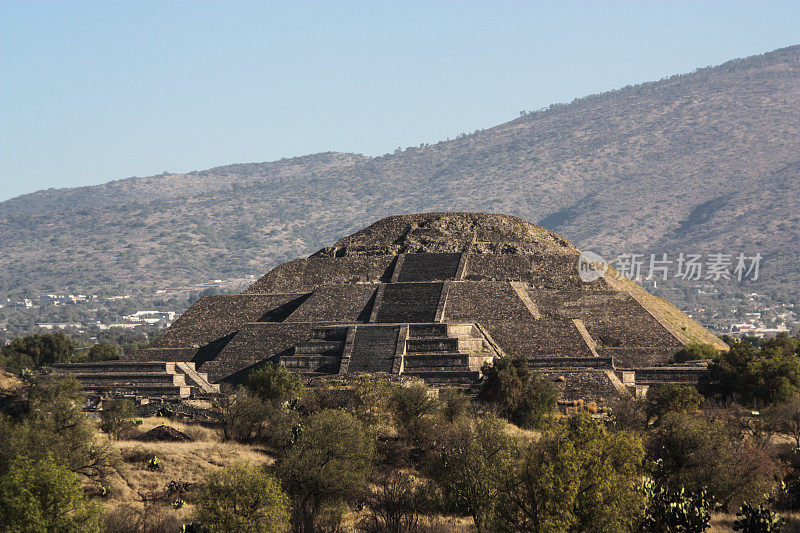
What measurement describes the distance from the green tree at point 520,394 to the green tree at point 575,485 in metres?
14.2

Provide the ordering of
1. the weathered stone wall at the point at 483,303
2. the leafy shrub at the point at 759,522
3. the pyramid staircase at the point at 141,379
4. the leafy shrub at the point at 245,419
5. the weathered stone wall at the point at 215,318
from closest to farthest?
the leafy shrub at the point at 759,522 → the leafy shrub at the point at 245,419 → the pyramid staircase at the point at 141,379 → the weathered stone wall at the point at 483,303 → the weathered stone wall at the point at 215,318

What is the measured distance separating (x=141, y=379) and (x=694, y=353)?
27339mm

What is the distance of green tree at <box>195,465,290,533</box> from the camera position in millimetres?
30922

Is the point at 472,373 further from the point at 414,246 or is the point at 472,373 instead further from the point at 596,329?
the point at 414,246


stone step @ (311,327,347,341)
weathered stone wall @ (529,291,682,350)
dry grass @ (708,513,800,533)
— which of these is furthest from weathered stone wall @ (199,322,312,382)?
dry grass @ (708,513,800,533)

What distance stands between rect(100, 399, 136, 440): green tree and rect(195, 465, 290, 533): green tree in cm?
1203

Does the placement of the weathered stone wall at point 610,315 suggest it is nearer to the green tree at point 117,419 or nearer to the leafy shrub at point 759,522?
the leafy shrub at point 759,522

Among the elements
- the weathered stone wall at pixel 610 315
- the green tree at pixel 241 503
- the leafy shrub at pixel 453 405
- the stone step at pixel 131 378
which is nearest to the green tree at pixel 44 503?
the green tree at pixel 241 503

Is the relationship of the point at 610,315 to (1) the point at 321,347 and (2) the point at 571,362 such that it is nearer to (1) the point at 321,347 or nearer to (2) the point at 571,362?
(2) the point at 571,362

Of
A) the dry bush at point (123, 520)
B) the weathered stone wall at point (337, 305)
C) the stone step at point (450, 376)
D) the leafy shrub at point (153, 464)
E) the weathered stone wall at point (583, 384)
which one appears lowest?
the weathered stone wall at point (583, 384)

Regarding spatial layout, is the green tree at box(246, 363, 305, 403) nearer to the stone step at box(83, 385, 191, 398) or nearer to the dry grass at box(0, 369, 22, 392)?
the stone step at box(83, 385, 191, 398)

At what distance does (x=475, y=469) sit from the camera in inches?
1421

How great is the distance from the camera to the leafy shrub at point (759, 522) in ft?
105

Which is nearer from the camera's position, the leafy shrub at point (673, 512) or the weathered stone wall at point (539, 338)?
the leafy shrub at point (673, 512)
